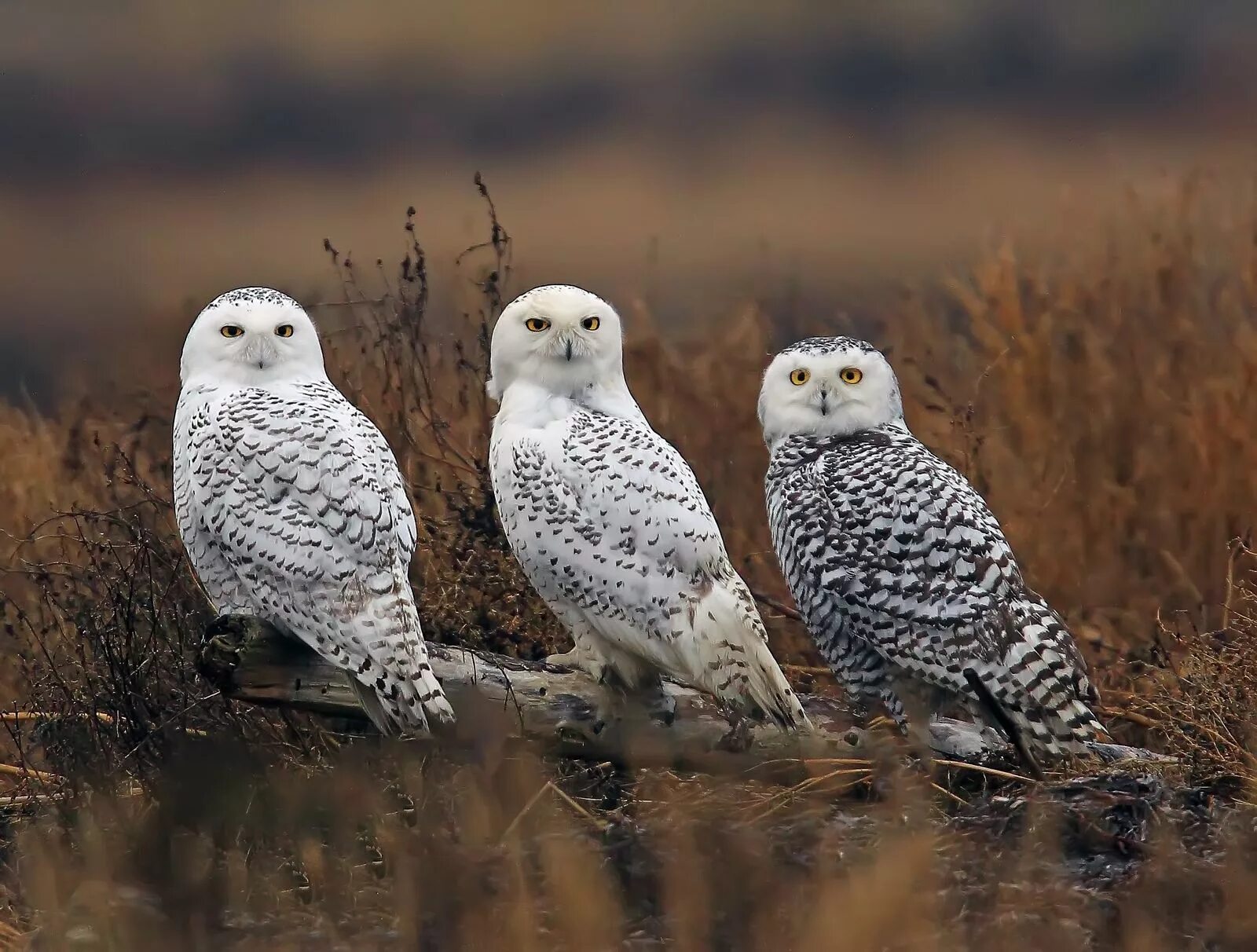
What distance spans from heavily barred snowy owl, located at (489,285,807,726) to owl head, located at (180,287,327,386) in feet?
1.76

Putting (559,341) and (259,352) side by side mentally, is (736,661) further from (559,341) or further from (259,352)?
(259,352)

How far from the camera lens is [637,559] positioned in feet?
11.6

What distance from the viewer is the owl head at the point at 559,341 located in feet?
12.1

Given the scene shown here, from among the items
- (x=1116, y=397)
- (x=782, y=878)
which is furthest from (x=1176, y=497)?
(x=782, y=878)

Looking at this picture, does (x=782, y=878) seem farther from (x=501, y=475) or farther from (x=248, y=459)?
(x=248, y=459)

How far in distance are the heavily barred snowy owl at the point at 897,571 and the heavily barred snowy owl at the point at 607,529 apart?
28cm

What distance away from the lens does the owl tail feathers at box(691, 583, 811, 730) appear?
351cm

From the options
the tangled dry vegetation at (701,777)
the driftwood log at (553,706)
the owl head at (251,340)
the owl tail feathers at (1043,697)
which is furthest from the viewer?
the owl head at (251,340)

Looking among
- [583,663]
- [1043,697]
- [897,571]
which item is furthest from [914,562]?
[583,663]

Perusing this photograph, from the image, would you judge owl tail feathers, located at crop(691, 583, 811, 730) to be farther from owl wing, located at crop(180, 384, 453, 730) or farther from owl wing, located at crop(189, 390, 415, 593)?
owl wing, located at crop(189, 390, 415, 593)

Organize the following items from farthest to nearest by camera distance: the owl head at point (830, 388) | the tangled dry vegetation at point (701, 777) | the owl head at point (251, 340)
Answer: the owl head at point (830, 388) < the owl head at point (251, 340) < the tangled dry vegetation at point (701, 777)

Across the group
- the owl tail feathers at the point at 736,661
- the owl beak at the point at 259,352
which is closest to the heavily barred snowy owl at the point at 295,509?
the owl beak at the point at 259,352

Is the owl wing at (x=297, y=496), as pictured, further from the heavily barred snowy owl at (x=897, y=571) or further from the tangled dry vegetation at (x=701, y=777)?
the heavily barred snowy owl at (x=897, y=571)

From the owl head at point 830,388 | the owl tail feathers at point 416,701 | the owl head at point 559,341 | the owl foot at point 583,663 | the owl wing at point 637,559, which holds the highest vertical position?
the owl head at point 559,341
